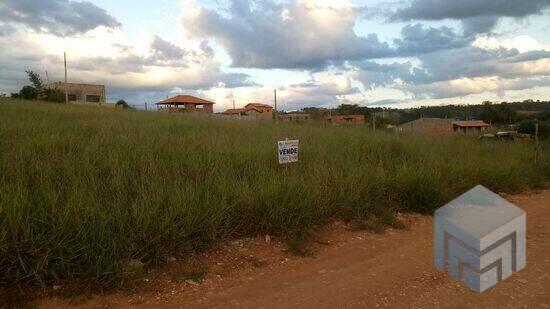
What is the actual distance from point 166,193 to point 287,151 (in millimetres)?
2504

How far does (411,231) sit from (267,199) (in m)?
2.28

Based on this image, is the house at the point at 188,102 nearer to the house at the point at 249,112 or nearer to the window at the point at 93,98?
the house at the point at 249,112

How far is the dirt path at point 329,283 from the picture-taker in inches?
134

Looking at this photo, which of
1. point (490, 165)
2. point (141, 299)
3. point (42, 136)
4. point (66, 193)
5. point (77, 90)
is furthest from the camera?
point (77, 90)

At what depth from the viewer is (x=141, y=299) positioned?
339cm

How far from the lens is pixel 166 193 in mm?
4566

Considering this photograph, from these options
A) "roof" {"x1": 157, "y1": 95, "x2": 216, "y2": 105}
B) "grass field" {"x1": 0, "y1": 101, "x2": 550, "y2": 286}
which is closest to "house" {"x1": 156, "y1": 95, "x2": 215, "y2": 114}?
"roof" {"x1": 157, "y1": 95, "x2": 216, "y2": 105}

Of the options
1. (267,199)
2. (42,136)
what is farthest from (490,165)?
(42,136)

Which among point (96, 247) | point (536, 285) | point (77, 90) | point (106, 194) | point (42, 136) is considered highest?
point (77, 90)

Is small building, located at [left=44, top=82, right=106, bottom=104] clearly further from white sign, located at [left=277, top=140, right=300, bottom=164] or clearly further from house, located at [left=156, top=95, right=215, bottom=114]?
white sign, located at [left=277, top=140, right=300, bottom=164]

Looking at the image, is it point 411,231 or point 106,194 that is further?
point 411,231

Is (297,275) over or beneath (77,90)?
beneath

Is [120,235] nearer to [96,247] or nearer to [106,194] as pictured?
[96,247]

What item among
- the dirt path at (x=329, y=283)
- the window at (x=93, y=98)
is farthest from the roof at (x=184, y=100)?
the dirt path at (x=329, y=283)
